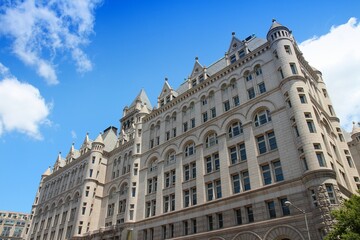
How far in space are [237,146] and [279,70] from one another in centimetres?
1169

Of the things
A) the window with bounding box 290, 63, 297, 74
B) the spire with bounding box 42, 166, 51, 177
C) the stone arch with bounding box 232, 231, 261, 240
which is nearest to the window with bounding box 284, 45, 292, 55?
the window with bounding box 290, 63, 297, 74

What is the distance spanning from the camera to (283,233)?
2870 centimetres

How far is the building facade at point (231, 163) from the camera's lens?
3044 centimetres

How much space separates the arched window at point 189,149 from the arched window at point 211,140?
2.59 metres

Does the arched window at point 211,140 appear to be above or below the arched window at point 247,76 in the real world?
below

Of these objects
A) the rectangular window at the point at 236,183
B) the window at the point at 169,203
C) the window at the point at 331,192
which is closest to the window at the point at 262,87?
the rectangular window at the point at 236,183

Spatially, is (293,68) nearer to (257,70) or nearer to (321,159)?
(257,70)

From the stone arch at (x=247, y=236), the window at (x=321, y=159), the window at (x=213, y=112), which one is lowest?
the stone arch at (x=247, y=236)

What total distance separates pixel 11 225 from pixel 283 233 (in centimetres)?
15366

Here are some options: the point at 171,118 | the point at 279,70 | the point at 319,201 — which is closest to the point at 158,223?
the point at 171,118

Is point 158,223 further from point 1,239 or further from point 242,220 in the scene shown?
point 1,239

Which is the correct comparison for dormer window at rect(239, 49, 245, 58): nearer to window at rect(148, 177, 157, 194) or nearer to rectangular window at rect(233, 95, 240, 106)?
rectangular window at rect(233, 95, 240, 106)

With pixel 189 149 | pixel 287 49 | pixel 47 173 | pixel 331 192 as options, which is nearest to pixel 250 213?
pixel 331 192

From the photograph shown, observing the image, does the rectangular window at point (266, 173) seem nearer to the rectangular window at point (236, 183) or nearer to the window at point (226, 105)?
the rectangular window at point (236, 183)
